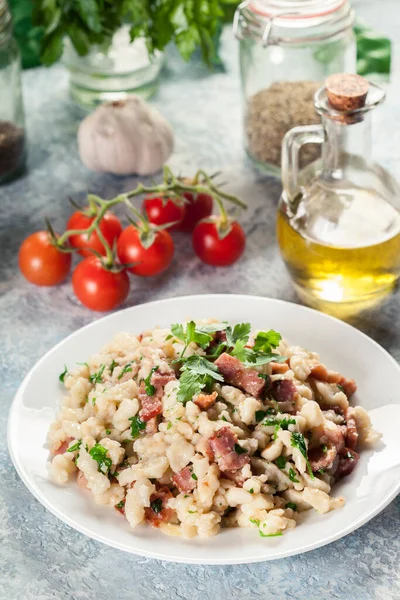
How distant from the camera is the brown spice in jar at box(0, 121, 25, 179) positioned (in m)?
2.51

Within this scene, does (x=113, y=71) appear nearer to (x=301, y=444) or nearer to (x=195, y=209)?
(x=195, y=209)

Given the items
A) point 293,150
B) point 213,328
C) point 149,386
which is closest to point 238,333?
point 213,328

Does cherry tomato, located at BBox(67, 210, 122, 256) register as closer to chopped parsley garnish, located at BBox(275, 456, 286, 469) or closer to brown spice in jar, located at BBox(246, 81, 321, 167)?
brown spice in jar, located at BBox(246, 81, 321, 167)

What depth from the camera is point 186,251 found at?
2.33 meters

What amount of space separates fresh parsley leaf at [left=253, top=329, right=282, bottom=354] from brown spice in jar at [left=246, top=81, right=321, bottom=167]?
0.89m

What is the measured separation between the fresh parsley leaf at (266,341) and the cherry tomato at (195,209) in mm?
763

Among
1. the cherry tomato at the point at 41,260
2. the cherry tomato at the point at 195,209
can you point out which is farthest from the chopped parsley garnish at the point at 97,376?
the cherry tomato at the point at 195,209

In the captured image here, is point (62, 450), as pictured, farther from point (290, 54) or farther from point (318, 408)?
point (290, 54)

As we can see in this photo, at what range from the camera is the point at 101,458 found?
1.52 metres

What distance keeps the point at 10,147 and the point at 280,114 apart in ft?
2.41

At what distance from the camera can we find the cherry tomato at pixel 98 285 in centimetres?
206

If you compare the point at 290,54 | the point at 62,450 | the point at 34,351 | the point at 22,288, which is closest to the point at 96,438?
the point at 62,450

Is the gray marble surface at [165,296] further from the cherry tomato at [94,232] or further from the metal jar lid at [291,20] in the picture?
the metal jar lid at [291,20]

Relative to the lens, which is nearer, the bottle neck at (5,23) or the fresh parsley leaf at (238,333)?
the fresh parsley leaf at (238,333)
